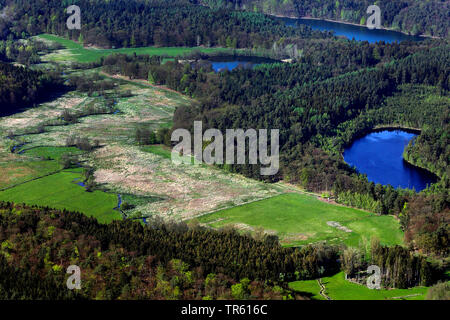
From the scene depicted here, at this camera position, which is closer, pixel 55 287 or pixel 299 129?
pixel 55 287

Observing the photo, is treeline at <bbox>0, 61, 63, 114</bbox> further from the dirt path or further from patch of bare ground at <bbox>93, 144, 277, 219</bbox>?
the dirt path

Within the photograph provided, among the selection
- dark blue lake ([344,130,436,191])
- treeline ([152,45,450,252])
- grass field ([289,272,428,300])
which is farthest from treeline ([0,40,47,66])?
grass field ([289,272,428,300])

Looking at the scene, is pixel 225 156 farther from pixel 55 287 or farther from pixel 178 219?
pixel 55 287

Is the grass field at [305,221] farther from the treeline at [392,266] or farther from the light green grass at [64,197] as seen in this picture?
the light green grass at [64,197]

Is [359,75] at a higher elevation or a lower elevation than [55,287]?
higher

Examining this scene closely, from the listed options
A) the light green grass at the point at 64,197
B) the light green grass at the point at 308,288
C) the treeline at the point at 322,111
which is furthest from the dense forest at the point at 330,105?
the light green grass at the point at 64,197

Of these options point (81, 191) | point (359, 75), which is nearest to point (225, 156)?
point (81, 191)

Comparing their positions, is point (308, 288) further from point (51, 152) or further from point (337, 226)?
point (51, 152)
